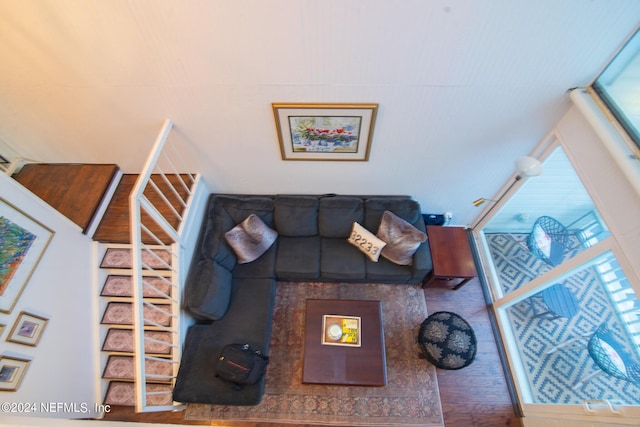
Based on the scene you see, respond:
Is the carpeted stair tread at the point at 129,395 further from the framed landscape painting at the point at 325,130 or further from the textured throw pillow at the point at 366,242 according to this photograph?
the framed landscape painting at the point at 325,130

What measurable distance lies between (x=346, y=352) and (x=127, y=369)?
2.10m

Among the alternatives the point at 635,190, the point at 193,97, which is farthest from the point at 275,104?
the point at 635,190

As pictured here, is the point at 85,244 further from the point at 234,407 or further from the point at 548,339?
the point at 548,339

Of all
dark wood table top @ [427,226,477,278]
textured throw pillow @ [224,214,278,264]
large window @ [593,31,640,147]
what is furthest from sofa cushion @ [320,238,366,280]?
large window @ [593,31,640,147]

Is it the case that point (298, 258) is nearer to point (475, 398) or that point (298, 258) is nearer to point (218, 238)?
point (218, 238)

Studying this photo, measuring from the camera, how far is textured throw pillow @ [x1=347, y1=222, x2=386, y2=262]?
9.21 ft

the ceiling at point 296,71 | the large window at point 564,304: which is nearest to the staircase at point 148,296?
the ceiling at point 296,71

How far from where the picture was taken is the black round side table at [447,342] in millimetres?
2418

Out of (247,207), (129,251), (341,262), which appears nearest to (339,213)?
(341,262)

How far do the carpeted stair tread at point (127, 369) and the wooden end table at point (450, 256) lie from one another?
2841 millimetres

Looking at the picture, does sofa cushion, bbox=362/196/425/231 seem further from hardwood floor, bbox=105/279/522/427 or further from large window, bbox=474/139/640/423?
hardwood floor, bbox=105/279/522/427

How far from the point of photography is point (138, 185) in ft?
6.62

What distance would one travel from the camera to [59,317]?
219cm

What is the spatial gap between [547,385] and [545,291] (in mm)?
887
